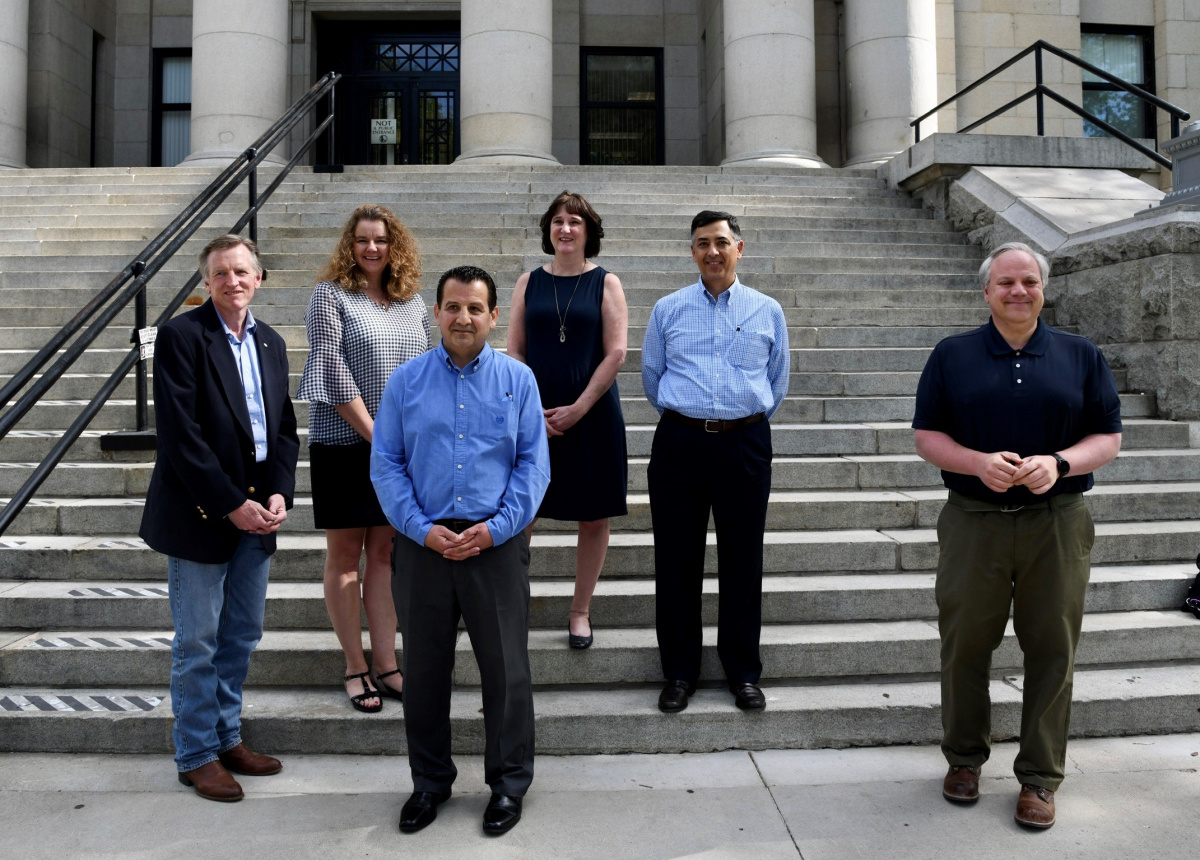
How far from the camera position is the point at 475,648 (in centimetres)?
324

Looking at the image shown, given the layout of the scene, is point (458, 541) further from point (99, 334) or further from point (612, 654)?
point (99, 334)

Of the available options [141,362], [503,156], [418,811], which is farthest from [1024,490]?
[503,156]

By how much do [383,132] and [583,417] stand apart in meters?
14.0

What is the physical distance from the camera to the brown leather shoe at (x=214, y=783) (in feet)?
10.8

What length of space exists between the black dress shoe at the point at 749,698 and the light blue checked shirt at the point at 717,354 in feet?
3.69

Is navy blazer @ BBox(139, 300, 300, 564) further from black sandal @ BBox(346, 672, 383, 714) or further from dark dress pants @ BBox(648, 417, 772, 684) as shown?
dark dress pants @ BBox(648, 417, 772, 684)

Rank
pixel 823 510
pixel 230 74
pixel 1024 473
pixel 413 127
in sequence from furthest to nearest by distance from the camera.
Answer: pixel 413 127
pixel 230 74
pixel 823 510
pixel 1024 473

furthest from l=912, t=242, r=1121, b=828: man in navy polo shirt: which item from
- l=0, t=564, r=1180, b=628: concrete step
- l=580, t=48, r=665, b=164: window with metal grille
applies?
l=580, t=48, r=665, b=164: window with metal grille

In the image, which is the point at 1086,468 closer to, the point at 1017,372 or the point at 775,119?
the point at 1017,372

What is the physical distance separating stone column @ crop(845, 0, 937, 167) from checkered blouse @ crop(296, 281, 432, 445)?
1085cm

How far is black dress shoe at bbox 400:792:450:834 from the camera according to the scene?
309 centimetres

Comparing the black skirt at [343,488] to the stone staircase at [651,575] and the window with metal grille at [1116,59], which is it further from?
the window with metal grille at [1116,59]

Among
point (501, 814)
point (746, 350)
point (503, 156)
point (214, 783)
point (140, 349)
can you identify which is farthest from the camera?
point (503, 156)

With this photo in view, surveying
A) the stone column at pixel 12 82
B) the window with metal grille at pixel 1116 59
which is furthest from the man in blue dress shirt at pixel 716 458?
the window with metal grille at pixel 1116 59
